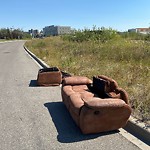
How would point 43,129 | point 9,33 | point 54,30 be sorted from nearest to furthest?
point 43,129
point 9,33
point 54,30

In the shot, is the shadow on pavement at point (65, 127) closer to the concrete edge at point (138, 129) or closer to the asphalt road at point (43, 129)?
the asphalt road at point (43, 129)

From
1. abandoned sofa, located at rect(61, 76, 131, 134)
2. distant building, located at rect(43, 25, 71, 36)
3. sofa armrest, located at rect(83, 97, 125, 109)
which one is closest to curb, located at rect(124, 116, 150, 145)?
abandoned sofa, located at rect(61, 76, 131, 134)

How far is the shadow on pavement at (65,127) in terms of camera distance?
13.1ft

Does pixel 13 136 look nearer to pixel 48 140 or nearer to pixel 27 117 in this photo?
pixel 48 140

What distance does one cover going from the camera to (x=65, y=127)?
4.47 metres

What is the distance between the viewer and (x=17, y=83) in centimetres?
880

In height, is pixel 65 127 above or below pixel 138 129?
below

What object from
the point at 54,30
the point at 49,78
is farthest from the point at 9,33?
the point at 49,78

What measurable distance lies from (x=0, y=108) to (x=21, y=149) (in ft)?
7.54

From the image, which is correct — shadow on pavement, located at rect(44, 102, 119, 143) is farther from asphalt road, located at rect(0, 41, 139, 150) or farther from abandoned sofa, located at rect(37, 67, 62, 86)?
abandoned sofa, located at rect(37, 67, 62, 86)

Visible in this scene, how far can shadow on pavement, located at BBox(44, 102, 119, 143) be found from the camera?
4.00 m

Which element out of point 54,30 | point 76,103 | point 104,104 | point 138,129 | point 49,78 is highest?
point 104,104

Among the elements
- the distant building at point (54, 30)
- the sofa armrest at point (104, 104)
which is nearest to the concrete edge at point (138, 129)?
the sofa armrest at point (104, 104)

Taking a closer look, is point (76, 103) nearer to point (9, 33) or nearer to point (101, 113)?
point (101, 113)
